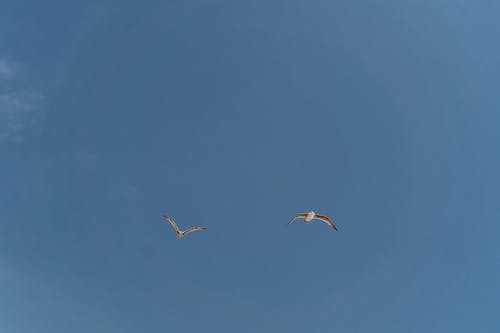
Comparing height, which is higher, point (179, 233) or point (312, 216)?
point (179, 233)

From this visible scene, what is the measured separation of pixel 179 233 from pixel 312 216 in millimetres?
31853

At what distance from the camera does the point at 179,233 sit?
7431cm

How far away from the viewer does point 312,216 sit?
56.4 m

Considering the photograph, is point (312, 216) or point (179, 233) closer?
point (312, 216)
